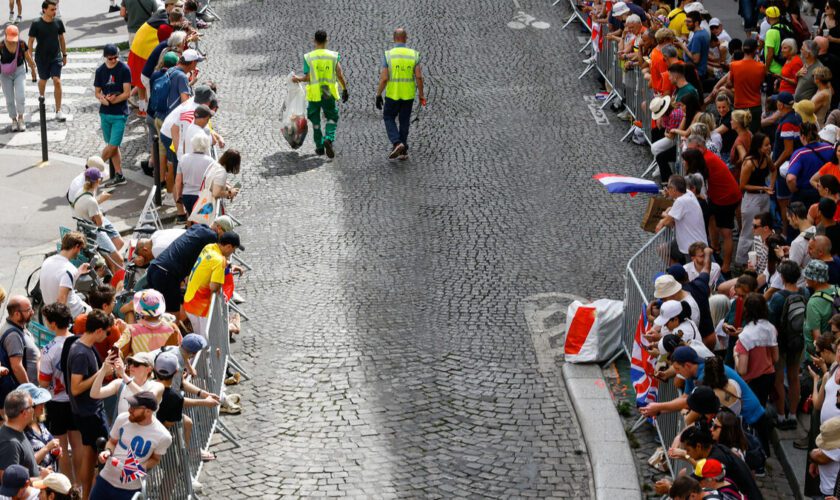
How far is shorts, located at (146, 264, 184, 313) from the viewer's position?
40.0ft

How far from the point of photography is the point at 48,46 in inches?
810

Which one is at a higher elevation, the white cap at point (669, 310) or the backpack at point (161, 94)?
the white cap at point (669, 310)

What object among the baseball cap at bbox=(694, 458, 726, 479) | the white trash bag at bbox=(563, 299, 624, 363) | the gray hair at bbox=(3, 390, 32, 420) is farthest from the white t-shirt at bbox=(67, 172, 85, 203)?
the baseball cap at bbox=(694, 458, 726, 479)

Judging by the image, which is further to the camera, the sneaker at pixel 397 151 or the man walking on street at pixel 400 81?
the sneaker at pixel 397 151

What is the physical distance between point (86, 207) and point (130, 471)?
539cm

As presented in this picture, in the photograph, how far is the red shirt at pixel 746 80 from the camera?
16.7m

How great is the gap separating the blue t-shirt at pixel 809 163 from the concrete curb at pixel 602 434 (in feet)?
10.6

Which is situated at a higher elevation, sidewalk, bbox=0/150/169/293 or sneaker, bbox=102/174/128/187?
sneaker, bbox=102/174/128/187

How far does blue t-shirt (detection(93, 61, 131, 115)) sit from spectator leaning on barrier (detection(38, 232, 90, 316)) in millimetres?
6378

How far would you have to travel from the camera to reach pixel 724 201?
45.6 ft

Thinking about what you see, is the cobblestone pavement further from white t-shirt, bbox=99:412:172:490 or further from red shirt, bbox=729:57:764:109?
red shirt, bbox=729:57:764:109

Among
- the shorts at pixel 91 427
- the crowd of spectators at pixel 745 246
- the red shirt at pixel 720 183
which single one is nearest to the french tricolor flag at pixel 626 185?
the crowd of spectators at pixel 745 246

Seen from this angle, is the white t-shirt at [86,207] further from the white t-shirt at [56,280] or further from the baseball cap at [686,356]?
the baseball cap at [686,356]

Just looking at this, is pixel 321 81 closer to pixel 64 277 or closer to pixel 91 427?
pixel 64 277
